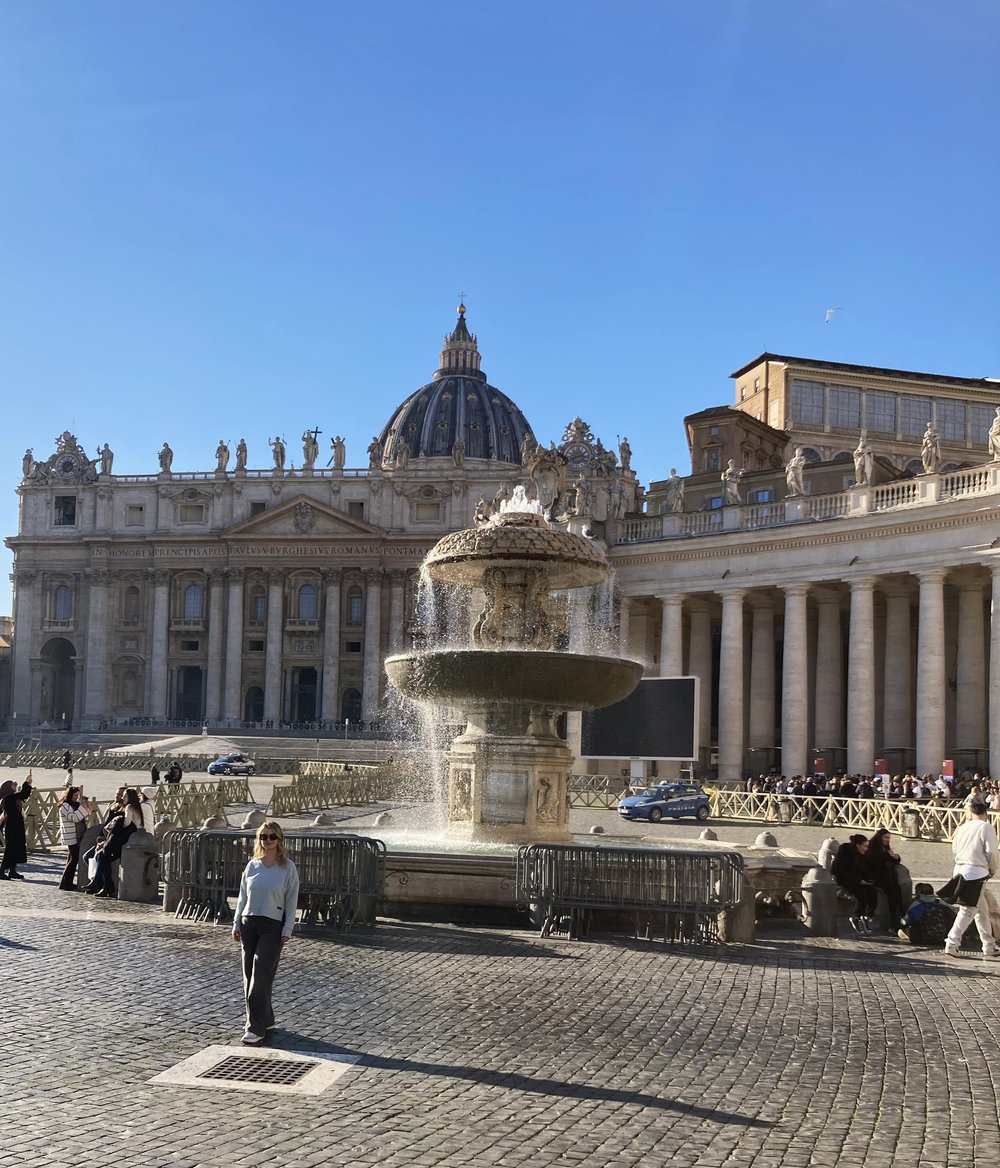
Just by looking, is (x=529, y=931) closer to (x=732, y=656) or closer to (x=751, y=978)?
(x=751, y=978)

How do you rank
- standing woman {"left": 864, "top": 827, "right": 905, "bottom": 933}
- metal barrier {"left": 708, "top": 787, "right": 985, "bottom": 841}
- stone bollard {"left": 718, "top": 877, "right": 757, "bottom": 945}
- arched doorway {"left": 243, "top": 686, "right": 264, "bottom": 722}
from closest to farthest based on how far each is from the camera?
1. stone bollard {"left": 718, "top": 877, "right": 757, "bottom": 945}
2. standing woman {"left": 864, "top": 827, "right": 905, "bottom": 933}
3. metal barrier {"left": 708, "top": 787, "right": 985, "bottom": 841}
4. arched doorway {"left": 243, "top": 686, "right": 264, "bottom": 722}

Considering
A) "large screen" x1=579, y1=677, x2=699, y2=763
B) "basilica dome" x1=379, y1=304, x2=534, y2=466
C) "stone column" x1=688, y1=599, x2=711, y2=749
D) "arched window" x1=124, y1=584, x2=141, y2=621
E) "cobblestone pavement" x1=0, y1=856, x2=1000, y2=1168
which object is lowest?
"cobblestone pavement" x1=0, y1=856, x2=1000, y2=1168

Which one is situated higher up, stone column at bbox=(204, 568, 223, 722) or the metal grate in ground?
stone column at bbox=(204, 568, 223, 722)

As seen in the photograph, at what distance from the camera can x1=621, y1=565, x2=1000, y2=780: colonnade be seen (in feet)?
122

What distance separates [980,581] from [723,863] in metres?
27.3

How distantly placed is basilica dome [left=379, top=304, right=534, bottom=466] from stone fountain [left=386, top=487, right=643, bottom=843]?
379 feet

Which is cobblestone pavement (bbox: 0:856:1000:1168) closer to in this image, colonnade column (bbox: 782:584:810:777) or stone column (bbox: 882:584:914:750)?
colonnade column (bbox: 782:584:810:777)

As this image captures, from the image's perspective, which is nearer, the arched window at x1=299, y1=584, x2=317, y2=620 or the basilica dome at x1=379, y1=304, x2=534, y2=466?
the arched window at x1=299, y1=584, x2=317, y2=620

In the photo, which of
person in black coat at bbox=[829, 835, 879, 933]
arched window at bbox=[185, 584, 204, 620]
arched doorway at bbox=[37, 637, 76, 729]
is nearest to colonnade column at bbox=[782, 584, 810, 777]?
person in black coat at bbox=[829, 835, 879, 933]

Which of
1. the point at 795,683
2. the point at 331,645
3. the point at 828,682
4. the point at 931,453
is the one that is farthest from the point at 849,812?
the point at 331,645

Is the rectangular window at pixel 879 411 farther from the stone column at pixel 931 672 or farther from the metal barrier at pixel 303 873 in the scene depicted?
the metal barrier at pixel 303 873

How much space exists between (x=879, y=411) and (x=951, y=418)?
3768 millimetres

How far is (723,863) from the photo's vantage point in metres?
14.3

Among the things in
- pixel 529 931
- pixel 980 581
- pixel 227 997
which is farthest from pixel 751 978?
pixel 980 581
